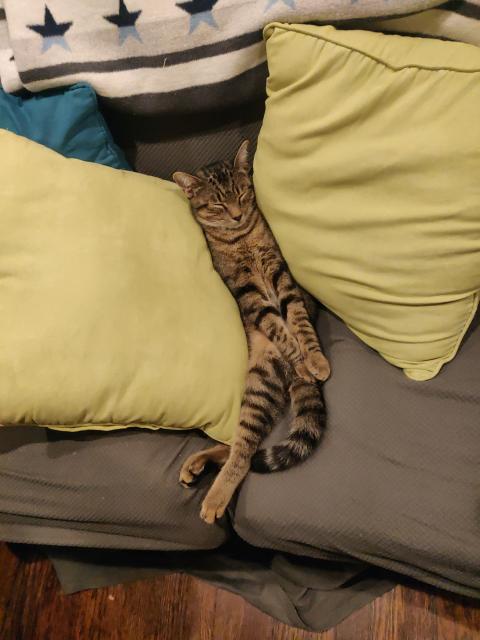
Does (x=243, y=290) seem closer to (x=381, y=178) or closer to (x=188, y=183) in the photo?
(x=188, y=183)

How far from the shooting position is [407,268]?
94cm

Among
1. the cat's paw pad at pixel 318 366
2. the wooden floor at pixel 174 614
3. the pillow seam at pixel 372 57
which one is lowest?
the wooden floor at pixel 174 614

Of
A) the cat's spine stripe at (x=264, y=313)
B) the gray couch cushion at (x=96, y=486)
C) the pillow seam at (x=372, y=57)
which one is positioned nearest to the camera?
the pillow seam at (x=372, y=57)

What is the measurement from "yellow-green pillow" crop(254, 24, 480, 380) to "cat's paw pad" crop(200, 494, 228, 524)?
1.45 ft

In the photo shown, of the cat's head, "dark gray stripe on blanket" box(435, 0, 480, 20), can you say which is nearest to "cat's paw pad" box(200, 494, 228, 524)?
the cat's head

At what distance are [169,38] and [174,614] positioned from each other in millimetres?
1339

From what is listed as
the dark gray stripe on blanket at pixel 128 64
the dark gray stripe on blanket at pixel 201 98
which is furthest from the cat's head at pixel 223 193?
the dark gray stripe on blanket at pixel 128 64

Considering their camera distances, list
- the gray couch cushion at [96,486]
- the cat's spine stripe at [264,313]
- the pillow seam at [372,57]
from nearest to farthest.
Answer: the pillow seam at [372,57] < the gray couch cushion at [96,486] < the cat's spine stripe at [264,313]

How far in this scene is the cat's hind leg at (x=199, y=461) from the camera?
984 millimetres

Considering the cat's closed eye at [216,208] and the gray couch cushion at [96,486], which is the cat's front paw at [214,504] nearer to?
the gray couch cushion at [96,486]

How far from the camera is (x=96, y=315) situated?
2.91 ft

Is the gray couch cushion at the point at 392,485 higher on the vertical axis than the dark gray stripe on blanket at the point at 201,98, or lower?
lower

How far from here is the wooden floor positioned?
1191 millimetres

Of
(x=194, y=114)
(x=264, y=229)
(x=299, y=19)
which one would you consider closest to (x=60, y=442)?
(x=264, y=229)
